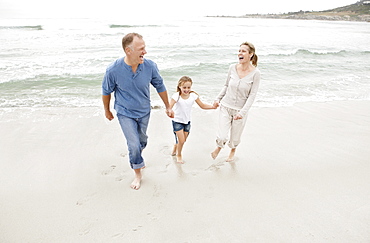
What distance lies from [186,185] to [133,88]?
1.45 metres

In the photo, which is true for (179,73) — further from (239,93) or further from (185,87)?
(239,93)

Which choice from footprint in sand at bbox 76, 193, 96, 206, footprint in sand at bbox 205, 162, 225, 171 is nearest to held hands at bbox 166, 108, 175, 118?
footprint in sand at bbox 205, 162, 225, 171

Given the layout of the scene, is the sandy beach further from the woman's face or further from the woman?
the woman's face

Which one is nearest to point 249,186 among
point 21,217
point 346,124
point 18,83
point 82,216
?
point 82,216

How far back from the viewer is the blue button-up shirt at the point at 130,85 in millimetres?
2787

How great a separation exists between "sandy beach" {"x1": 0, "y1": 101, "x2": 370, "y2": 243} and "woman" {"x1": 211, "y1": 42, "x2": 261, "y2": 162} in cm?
63

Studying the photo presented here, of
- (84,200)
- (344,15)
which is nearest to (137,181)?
(84,200)

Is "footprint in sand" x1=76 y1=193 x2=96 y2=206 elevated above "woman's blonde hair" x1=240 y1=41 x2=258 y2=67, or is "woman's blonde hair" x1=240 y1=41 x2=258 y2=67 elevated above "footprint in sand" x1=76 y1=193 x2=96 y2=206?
"woman's blonde hair" x1=240 y1=41 x2=258 y2=67

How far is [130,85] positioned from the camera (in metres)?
2.88

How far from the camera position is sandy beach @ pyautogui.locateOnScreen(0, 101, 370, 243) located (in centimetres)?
257

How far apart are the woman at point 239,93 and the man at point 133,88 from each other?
93 centimetres

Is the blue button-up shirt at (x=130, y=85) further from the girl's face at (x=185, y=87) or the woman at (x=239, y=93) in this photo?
the woman at (x=239, y=93)

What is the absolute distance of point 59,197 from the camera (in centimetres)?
304

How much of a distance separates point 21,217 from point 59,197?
42 centimetres
